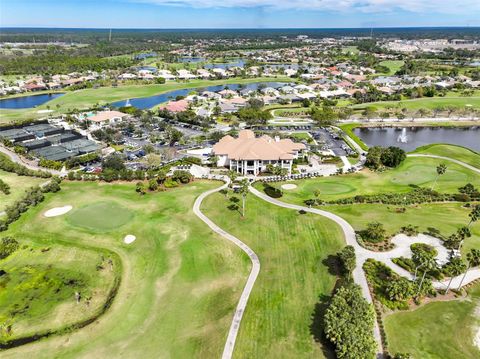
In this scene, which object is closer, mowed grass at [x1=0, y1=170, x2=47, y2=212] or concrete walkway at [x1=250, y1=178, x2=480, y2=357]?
concrete walkway at [x1=250, y1=178, x2=480, y2=357]

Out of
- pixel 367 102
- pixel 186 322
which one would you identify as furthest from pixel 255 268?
pixel 367 102

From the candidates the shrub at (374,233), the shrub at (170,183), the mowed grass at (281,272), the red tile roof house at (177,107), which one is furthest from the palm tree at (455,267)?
the red tile roof house at (177,107)

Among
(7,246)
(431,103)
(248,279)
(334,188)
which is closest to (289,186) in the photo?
(334,188)

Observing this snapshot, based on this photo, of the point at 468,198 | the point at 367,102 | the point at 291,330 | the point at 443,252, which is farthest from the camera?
the point at 367,102

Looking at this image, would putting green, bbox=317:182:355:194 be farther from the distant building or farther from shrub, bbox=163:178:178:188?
the distant building

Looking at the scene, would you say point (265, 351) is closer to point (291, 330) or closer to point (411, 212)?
point (291, 330)

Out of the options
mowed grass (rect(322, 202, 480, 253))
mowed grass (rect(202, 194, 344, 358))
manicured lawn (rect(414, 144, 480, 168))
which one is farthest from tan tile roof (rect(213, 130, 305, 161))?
manicured lawn (rect(414, 144, 480, 168))
